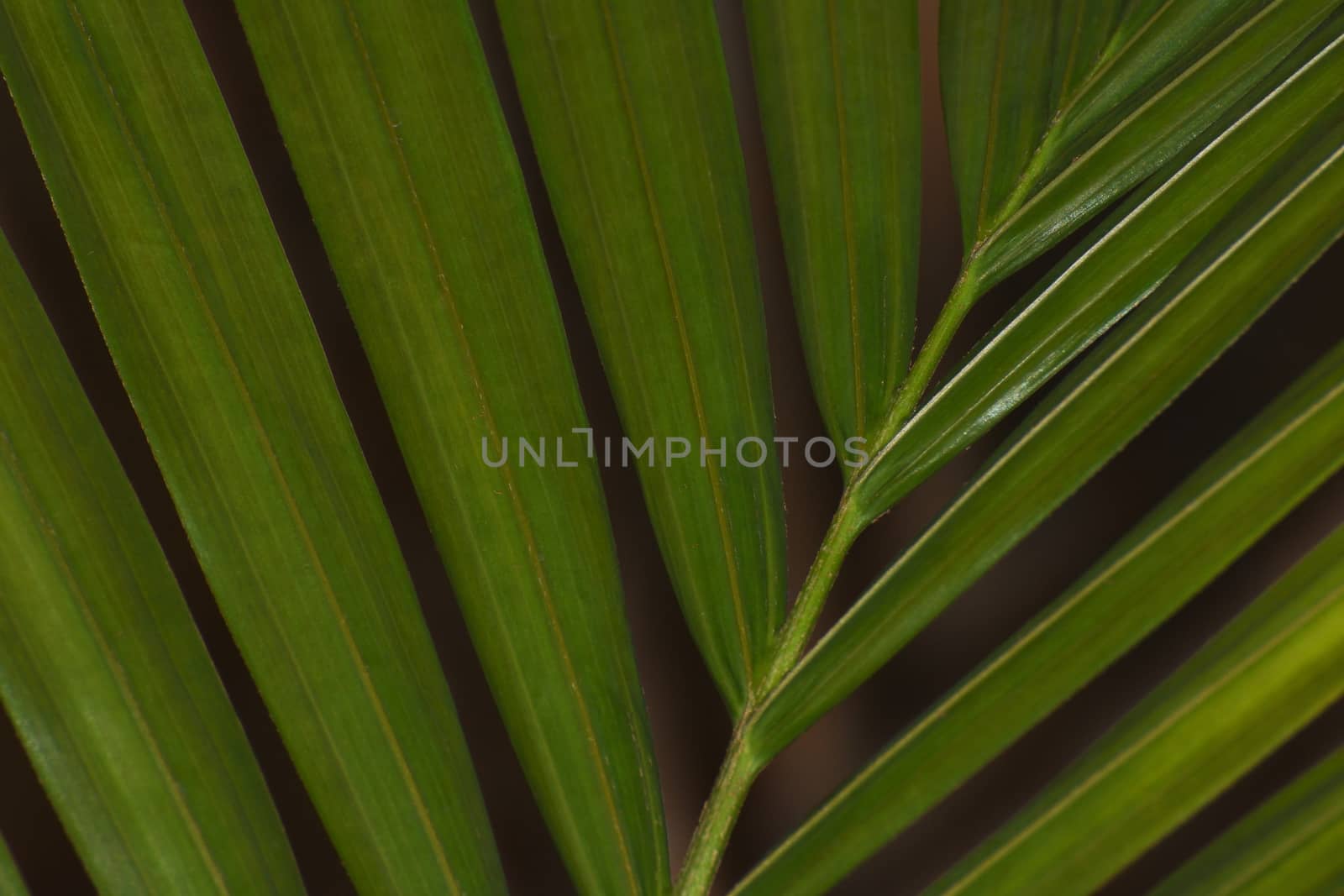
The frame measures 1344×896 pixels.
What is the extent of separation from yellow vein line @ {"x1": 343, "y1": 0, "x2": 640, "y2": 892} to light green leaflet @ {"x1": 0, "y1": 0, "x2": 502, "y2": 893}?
6cm

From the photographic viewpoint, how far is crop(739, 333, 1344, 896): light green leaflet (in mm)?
312

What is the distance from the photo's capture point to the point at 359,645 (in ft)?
1.31

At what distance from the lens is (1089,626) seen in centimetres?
34

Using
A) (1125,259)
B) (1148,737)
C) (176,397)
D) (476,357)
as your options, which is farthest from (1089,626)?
(176,397)

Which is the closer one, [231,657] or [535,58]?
[535,58]

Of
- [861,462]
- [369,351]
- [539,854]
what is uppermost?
[369,351]

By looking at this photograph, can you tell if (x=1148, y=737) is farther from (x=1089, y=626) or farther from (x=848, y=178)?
(x=848, y=178)

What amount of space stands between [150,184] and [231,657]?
0.31m

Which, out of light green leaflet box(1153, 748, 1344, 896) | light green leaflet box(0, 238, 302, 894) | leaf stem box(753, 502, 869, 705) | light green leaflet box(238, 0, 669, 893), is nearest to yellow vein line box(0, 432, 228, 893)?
light green leaflet box(0, 238, 302, 894)

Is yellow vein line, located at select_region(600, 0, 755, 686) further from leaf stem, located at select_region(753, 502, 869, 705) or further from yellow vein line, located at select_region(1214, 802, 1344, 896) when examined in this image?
yellow vein line, located at select_region(1214, 802, 1344, 896)

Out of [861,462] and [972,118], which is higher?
[972,118]

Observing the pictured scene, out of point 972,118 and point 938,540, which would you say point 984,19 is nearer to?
point 972,118

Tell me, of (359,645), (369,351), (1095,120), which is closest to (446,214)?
(369,351)

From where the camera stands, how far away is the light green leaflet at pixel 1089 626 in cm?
31
